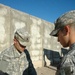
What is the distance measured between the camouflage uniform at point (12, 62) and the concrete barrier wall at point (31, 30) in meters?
1.70

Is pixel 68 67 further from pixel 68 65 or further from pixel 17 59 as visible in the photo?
pixel 17 59

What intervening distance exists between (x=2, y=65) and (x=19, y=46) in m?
0.40

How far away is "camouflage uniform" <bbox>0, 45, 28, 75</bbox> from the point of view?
8.04 ft

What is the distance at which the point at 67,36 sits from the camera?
4.27 feet

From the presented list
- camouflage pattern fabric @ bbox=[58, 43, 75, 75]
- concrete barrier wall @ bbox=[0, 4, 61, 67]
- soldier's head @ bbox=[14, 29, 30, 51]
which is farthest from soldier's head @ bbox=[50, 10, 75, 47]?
concrete barrier wall @ bbox=[0, 4, 61, 67]

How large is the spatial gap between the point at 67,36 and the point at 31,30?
474 centimetres

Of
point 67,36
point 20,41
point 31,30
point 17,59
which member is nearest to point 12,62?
point 17,59

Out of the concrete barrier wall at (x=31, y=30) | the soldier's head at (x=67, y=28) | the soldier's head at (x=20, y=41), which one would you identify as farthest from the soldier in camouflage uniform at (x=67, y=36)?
the concrete barrier wall at (x=31, y=30)

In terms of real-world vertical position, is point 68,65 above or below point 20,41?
below

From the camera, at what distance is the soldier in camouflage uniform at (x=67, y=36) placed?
1.17m

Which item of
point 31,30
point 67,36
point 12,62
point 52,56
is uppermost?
point 31,30

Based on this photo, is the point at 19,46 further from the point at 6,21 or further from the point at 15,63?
the point at 6,21

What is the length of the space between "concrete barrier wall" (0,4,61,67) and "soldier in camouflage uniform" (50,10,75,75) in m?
3.11

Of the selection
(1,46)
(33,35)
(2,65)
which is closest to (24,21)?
(33,35)
